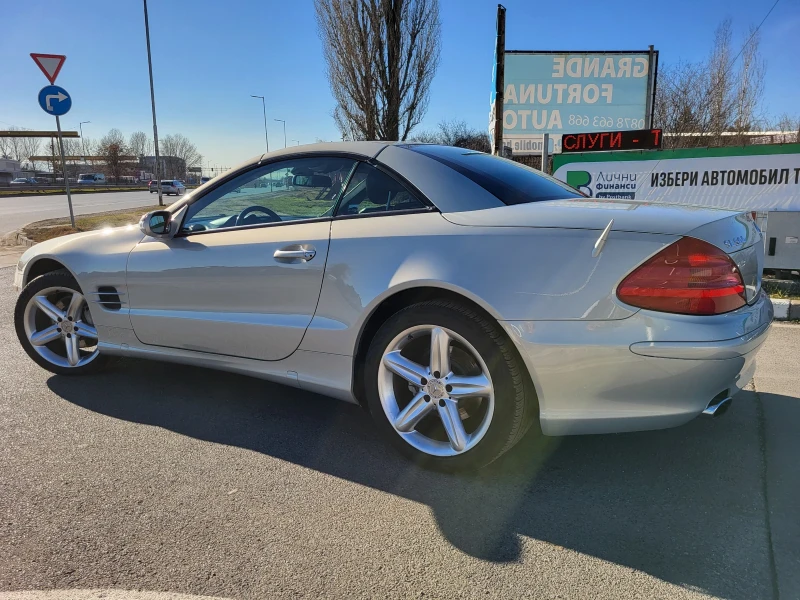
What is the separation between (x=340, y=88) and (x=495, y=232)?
16387mm

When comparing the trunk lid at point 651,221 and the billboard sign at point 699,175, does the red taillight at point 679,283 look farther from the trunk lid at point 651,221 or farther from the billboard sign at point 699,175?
the billboard sign at point 699,175

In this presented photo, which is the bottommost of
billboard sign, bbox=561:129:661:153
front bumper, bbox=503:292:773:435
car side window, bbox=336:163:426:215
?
front bumper, bbox=503:292:773:435

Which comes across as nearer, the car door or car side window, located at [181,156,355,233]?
the car door

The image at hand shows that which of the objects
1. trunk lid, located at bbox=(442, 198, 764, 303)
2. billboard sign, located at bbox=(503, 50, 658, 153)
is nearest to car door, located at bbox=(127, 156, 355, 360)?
trunk lid, located at bbox=(442, 198, 764, 303)

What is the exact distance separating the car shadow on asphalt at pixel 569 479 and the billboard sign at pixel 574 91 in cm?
1256

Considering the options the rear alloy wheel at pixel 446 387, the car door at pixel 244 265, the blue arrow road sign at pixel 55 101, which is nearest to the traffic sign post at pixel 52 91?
the blue arrow road sign at pixel 55 101

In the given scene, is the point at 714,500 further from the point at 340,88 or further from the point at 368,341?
the point at 340,88

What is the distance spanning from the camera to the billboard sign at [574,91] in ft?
46.6

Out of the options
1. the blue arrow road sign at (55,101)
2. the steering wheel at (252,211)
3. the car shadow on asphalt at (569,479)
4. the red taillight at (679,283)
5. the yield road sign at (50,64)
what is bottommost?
the car shadow on asphalt at (569,479)

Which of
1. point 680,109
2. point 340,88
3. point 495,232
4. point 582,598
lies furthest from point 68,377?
point 680,109

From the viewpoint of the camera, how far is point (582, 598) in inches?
71.4

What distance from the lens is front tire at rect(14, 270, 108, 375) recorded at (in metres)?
3.83

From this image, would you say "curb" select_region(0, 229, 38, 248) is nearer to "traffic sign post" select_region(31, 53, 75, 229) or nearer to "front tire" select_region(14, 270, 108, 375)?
"traffic sign post" select_region(31, 53, 75, 229)

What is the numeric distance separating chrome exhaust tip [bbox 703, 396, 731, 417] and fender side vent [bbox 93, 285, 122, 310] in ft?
10.6
